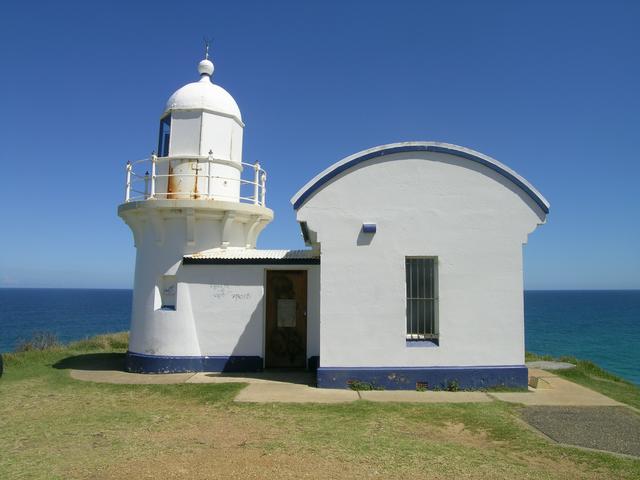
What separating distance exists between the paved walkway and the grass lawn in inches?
19.1

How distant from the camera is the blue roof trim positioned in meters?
10.4

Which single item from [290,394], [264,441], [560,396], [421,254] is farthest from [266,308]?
[560,396]

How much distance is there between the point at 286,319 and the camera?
40.4ft

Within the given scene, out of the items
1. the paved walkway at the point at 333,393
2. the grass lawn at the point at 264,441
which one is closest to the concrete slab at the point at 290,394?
the paved walkway at the point at 333,393

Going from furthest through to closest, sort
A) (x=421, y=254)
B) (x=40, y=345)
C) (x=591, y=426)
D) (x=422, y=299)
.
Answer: (x=40, y=345) → (x=422, y=299) → (x=421, y=254) → (x=591, y=426)

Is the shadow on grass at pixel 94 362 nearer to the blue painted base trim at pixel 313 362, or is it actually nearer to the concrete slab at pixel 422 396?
the blue painted base trim at pixel 313 362

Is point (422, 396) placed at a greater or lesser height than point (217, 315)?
lesser

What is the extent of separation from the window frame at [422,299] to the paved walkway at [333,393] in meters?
1.24

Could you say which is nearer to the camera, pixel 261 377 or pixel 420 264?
pixel 420 264

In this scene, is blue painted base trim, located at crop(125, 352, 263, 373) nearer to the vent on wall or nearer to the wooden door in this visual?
the wooden door

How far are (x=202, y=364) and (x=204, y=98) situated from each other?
23.3ft

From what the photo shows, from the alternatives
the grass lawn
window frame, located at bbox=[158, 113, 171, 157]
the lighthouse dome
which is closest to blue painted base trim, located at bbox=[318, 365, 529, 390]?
the grass lawn

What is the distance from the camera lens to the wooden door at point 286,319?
40.4 feet

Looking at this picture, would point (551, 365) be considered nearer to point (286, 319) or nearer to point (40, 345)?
point (286, 319)
